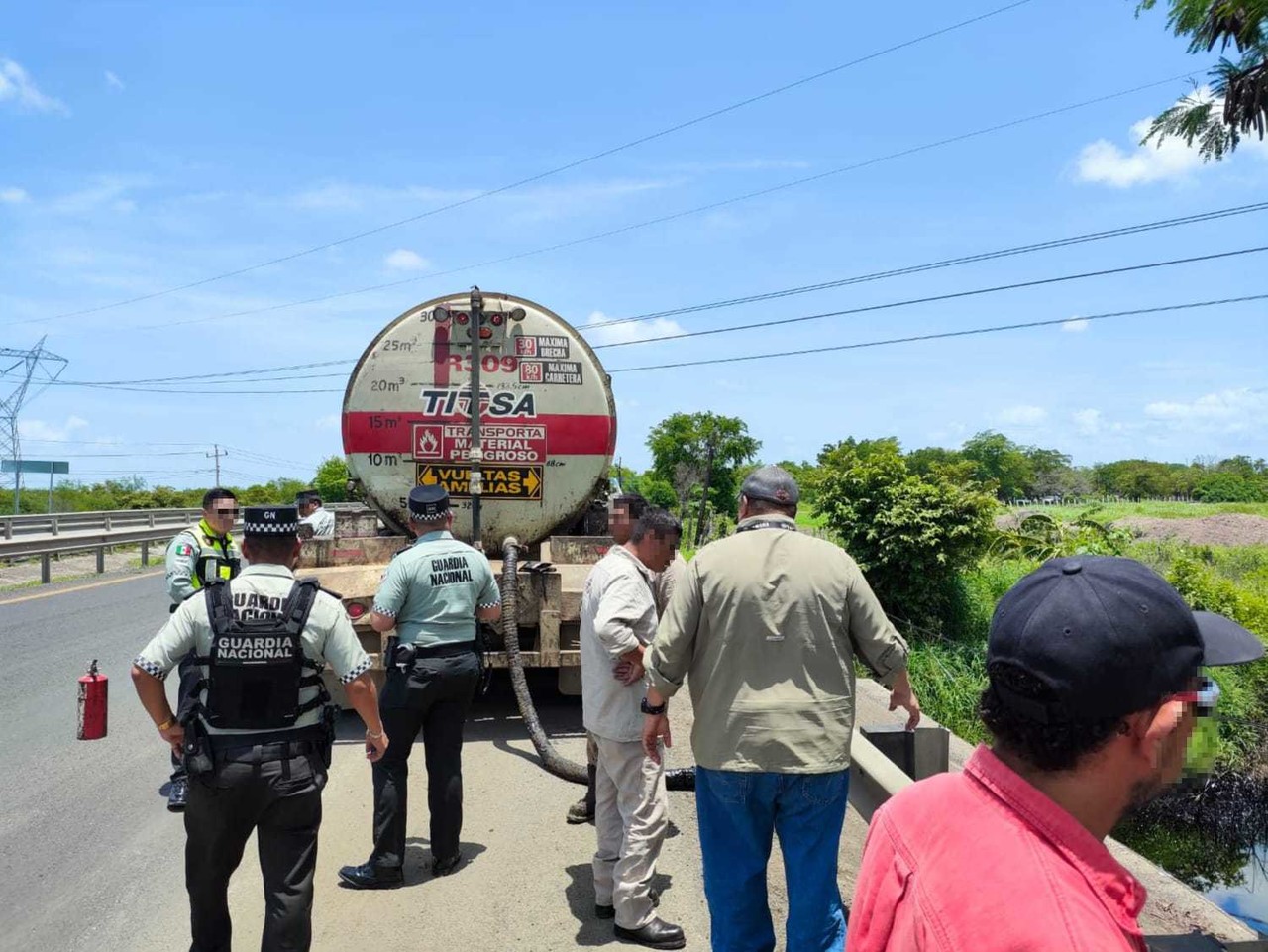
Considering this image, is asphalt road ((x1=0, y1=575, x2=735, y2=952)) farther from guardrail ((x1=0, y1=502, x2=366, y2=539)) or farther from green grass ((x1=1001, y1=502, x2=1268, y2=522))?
green grass ((x1=1001, y1=502, x2=1268, y2=522))

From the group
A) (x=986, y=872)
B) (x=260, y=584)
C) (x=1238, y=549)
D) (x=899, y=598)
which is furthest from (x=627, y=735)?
(x=1238, y=549)

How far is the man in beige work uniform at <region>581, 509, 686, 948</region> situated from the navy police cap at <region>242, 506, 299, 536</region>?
139cm

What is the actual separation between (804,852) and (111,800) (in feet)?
15.7

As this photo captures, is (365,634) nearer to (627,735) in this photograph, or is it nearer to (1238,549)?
(627,735)

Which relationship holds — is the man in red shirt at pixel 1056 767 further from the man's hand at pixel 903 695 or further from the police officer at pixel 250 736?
the police officer at pixel 250 736

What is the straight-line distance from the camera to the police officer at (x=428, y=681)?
15.5ft

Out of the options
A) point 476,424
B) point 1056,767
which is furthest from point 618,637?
point 476,424

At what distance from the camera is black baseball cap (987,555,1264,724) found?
1.28 meters

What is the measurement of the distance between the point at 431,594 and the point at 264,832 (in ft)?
5.26

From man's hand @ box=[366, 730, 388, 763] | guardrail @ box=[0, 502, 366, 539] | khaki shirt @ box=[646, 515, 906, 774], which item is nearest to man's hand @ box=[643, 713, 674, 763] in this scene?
khaki shirt @ box=[646, 515, 906, 774]

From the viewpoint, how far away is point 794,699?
346cm

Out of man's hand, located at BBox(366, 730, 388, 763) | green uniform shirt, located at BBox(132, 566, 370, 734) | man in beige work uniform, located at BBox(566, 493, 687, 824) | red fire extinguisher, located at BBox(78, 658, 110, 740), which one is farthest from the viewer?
man in beige work uniform, located at BBox(566, 493, 687, 824)

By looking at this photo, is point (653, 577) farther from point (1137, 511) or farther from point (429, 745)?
point (1137, 511)

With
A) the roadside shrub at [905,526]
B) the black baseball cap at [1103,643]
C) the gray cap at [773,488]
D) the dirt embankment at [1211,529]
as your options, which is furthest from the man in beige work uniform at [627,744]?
the dirt embankment at [1211,529]
